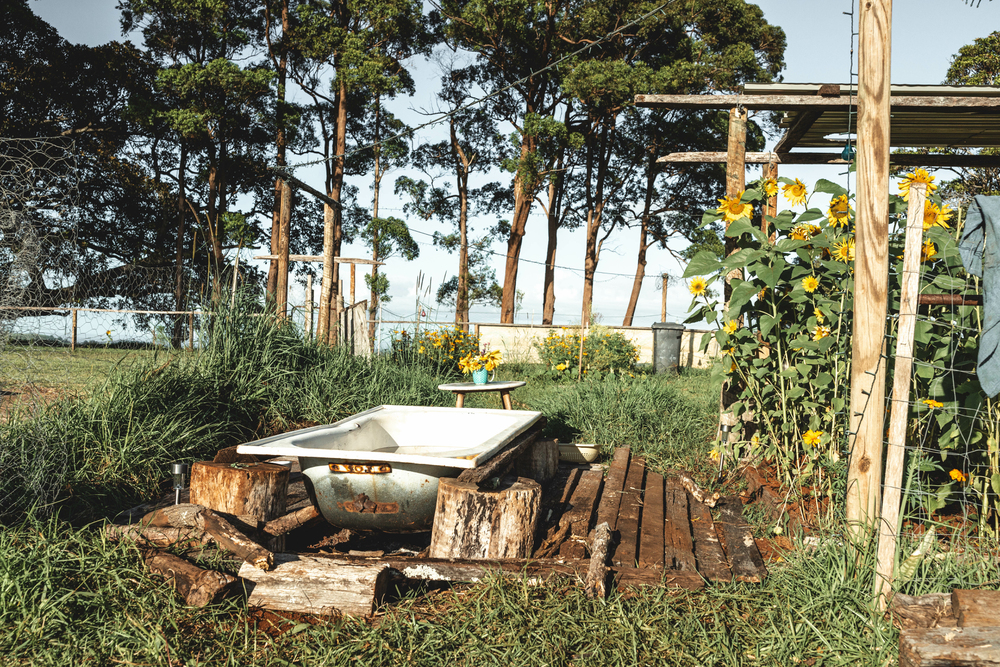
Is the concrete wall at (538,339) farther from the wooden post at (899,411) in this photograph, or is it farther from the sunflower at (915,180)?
the wooden post at (899,411)

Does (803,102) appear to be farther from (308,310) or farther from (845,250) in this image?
(308,310)

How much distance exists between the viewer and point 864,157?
2.76 metres

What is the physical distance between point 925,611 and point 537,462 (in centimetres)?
311

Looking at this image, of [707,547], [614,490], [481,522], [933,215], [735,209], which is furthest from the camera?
[614,490]

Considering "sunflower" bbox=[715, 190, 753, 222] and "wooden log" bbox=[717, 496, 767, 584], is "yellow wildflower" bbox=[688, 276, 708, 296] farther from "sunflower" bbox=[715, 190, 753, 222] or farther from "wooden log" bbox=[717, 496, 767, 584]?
"wooden log" bbox=[717, 496, 767, 584]

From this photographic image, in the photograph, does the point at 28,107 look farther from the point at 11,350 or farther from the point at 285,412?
the point at 11,350

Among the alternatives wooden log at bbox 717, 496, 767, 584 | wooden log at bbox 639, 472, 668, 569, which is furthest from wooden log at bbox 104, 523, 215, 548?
wooden log at bbox 717, 496, 767, 584

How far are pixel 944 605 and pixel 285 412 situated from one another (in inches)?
187

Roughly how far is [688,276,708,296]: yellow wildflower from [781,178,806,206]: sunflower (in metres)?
0.70

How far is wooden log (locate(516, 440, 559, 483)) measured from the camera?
16.9 feet

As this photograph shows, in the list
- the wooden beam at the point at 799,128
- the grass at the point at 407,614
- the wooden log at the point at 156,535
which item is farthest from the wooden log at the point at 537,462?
the wooden beam at the point at 799,128

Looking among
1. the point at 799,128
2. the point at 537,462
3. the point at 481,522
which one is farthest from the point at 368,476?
the point at 799,128

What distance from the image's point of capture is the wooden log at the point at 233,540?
10.1ft

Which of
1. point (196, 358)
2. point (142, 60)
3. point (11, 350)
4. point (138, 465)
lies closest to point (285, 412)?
point (196, 358)
